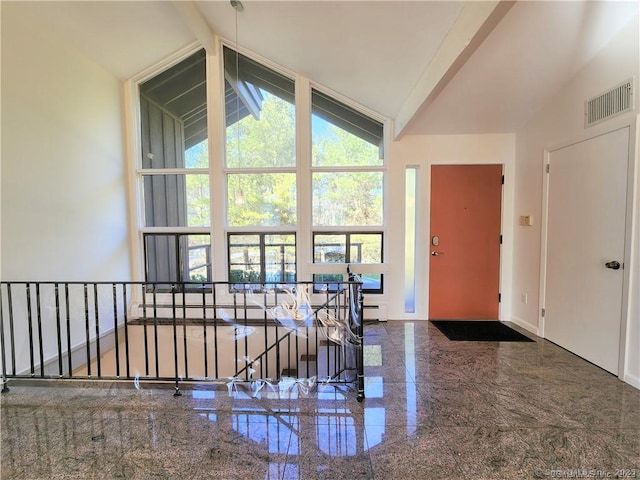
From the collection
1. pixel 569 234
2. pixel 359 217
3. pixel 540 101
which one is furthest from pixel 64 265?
pixel 540 101

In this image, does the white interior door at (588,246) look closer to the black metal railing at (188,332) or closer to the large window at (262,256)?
the black metal railing at (188,332)

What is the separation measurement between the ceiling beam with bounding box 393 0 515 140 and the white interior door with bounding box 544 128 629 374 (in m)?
1.60

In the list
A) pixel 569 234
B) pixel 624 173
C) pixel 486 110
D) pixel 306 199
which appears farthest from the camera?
pixel 306 199

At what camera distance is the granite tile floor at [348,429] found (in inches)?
60.0

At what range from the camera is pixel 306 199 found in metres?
4.01

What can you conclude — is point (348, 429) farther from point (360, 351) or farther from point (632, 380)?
point (632, 380)

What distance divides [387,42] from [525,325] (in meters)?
3.69

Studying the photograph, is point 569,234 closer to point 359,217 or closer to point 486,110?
point 486,110

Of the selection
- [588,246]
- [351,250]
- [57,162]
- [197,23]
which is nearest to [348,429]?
Result: [351,250]

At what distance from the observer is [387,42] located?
261 cm

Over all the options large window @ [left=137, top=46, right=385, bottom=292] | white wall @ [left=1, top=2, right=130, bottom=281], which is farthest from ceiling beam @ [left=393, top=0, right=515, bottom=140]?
white wall @ [left=1, top=2, right=130, bottom=281]

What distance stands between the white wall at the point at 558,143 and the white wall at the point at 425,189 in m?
0.10

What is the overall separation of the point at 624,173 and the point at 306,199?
127 inches

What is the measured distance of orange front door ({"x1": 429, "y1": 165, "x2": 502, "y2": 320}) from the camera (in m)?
3.81
